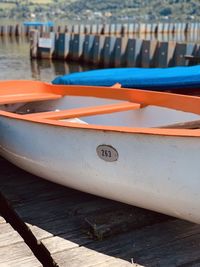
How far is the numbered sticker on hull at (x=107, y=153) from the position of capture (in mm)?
3408

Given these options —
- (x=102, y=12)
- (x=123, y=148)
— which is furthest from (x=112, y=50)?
(x=102, y=12)

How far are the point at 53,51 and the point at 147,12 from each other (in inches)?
6186

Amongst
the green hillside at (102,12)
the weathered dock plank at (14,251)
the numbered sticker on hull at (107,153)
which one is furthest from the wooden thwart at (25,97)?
the green hillside at (102,12)

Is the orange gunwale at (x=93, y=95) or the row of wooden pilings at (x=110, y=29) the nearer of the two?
the orange gunwale at (x=93, y=95)

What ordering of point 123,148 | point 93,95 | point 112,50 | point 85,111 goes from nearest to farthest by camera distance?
point 123,148
point 85,111
point 93,95
point 112,50

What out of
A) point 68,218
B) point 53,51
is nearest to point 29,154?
point 68,218

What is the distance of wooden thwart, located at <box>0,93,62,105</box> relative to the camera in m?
5.52

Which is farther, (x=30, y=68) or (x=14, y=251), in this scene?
(x=30, y=68)

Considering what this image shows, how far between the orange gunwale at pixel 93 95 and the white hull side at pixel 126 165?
A: 5 centimetres

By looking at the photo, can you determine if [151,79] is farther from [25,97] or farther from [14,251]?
[14,251]

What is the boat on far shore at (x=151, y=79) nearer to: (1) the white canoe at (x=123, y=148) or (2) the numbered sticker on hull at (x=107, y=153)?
(1) the white canoe at (x=123, y=148)

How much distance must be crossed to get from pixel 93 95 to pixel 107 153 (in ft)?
6.78

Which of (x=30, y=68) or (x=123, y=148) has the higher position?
(x=123, y=148)

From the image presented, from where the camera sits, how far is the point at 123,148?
10.9 feet
